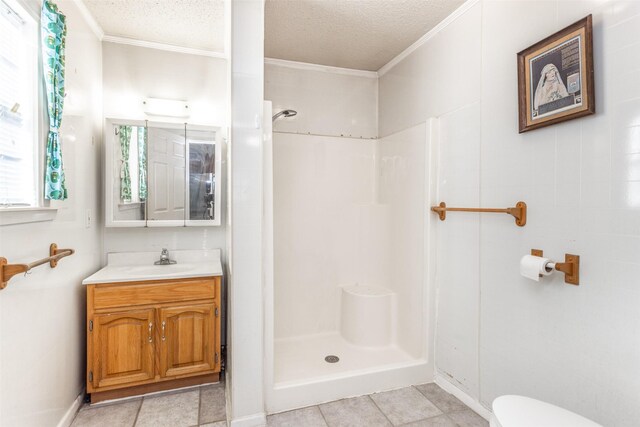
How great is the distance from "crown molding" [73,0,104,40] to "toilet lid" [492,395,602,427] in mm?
3053

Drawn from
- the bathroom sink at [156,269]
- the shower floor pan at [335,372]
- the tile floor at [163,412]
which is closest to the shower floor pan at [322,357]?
the shower floor pan at [335,372]

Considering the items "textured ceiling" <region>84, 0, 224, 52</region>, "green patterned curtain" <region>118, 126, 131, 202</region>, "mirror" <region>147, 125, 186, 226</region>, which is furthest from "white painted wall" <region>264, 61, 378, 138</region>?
"green patterned curtain" <region>118, 126, 131, 202</region>

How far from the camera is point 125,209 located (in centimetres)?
233

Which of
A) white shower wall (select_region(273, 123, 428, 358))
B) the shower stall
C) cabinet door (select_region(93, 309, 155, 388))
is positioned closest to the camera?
cabinet door (select_region(93, 309, 155, 388))

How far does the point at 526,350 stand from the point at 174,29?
3.02 m

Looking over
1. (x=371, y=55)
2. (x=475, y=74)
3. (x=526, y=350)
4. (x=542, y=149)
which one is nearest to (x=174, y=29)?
(x=371, y=55)

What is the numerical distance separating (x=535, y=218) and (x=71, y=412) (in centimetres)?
273

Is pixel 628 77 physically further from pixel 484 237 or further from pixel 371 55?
pixel 371 55

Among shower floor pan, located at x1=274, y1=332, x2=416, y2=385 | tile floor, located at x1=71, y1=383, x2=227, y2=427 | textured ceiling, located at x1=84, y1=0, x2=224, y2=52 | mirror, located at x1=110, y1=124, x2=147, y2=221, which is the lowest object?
tile floor, located at x1=71, y1=383, x2=227, y2=427

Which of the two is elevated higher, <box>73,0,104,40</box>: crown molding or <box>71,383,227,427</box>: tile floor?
<box>73,0,104,40</box>: crown molding

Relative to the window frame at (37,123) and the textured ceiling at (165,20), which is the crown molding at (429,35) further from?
the window frame at (37,123)

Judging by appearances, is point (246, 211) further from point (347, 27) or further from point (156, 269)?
point (347, 27)

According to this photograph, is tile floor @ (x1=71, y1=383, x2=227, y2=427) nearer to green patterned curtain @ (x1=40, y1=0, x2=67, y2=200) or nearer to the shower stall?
the shower stall

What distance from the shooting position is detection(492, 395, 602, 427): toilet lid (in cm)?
111
